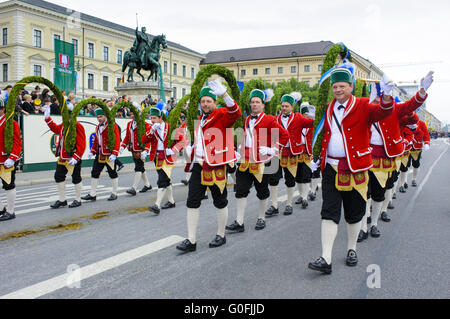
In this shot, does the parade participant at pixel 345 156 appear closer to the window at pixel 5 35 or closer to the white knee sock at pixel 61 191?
the white knee sock at pixel 61 191

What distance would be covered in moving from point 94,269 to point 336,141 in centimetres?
295

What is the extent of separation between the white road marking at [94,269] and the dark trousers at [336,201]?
2106mm

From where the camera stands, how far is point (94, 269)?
13.6 feet

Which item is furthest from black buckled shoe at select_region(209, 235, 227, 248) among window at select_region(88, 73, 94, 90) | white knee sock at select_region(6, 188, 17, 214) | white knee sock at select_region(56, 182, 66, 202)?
window at select_region(88, 73, 94, 90)

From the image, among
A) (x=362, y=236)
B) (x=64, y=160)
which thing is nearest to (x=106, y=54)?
(x=64, y=160)

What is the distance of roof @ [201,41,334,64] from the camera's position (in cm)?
8088

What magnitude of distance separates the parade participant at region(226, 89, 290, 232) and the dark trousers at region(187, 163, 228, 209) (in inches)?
34.4

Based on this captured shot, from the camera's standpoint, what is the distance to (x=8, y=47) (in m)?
51.6

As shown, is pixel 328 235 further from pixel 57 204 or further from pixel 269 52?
pixel 269 52
